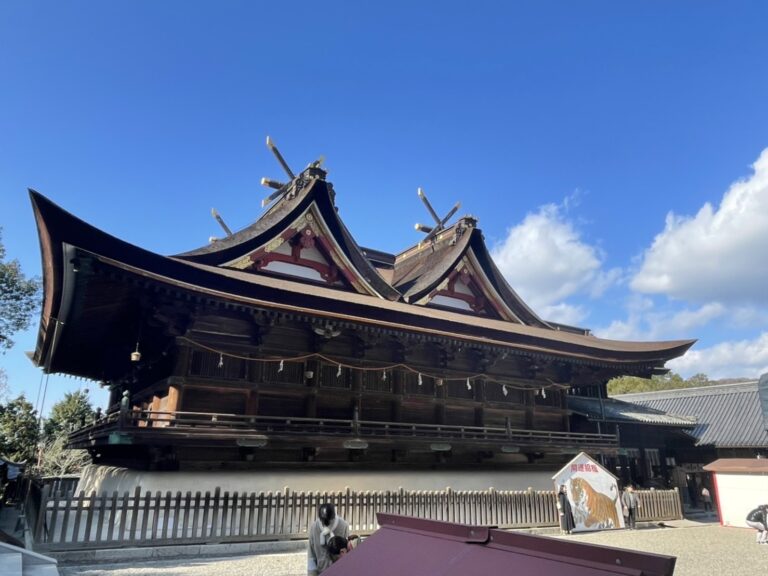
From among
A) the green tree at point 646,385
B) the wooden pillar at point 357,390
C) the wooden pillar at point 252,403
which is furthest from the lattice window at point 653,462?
the green tree at point 646,385

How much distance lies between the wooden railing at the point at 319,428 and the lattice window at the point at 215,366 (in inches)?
43.2

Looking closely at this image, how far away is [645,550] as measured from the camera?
11414 millimetres

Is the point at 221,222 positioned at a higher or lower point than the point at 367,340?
higher

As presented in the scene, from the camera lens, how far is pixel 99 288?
11383 mm

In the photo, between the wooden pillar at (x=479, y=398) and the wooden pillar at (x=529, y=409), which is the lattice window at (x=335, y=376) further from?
the wooden pillar at (x=529, y=409)

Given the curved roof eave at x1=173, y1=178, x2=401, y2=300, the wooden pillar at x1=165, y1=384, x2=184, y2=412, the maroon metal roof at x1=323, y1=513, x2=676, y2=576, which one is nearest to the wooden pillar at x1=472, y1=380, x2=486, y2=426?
the curved roof eave at x1=173, y1=178, x2=401, y2=300

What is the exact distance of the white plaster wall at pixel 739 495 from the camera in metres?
16.5

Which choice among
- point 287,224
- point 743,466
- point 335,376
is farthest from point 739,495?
point 287,224

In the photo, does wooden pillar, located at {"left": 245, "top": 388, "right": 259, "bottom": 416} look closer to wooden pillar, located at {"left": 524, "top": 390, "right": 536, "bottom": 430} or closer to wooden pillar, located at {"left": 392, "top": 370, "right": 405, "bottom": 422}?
wooden pillar, located at {"left": 392, "top": 370, "right": 405, "bottom": 422}

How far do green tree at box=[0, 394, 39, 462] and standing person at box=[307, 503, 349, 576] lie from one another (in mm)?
31054

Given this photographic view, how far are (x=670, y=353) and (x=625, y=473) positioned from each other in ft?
26.5

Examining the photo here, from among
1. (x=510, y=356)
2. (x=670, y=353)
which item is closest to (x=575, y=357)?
(x=510, y=356)

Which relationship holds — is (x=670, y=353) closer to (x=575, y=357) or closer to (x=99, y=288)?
(x=575, y=357)

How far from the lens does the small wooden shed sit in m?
16.5
